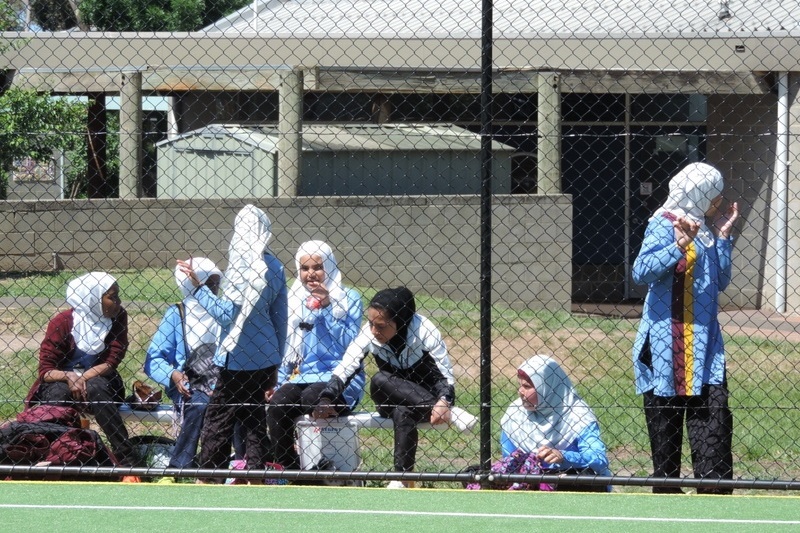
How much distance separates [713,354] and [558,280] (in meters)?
6.68

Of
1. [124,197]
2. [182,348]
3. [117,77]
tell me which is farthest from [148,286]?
[182,348]

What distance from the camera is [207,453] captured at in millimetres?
5926

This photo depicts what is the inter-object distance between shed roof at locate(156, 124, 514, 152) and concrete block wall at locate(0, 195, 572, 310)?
780 millimetres

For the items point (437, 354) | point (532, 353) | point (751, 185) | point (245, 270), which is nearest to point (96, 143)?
point (532, 353)

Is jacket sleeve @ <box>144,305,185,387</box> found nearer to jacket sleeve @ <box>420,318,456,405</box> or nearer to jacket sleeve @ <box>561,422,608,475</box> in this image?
jacket sleeve @ <box>420,318,456,405</box>

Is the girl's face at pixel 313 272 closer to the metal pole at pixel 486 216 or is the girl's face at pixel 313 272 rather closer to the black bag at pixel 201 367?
the black bag at pixel 201 367

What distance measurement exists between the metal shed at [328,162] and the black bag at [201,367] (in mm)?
5455

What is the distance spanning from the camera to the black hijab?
5809mm

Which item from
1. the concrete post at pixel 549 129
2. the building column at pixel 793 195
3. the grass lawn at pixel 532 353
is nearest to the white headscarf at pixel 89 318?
the grass lawn at pixel 532 353

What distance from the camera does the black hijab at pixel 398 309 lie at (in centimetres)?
581

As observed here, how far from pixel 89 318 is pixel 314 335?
1.19 meters

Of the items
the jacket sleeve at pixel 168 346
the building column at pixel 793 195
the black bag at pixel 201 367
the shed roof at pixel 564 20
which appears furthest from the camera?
the shed roof at pixel 564 20

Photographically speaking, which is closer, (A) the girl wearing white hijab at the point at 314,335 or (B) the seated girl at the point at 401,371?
(B) the seated girl at the point at 401,371

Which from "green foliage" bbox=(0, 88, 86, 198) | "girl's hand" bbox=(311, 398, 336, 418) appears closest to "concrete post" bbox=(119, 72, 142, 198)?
"green foliage" bbox=(0, 88, 86, 198)
